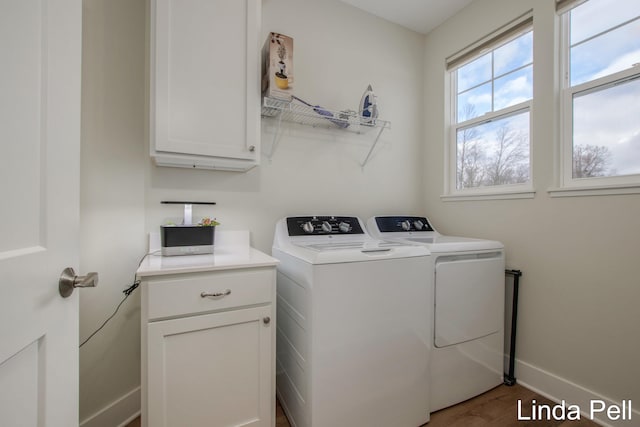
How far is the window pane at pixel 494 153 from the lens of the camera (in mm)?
1883

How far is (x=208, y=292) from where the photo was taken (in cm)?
113

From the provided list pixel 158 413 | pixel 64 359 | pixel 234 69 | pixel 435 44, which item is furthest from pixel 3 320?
pixel 435 44

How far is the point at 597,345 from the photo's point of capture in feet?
4.80

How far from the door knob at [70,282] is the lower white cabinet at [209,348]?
1.43 ft

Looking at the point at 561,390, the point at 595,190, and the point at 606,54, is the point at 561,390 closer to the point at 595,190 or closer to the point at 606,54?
the point at 595,190

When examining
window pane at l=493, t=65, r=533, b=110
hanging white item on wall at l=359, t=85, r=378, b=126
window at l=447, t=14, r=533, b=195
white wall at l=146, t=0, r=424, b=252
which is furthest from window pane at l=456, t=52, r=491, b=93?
hanging white item on wall at l=359, t=85, r=378, b=126

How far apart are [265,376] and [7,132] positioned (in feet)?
3.98

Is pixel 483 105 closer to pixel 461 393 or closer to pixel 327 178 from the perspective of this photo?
pixel 327 178

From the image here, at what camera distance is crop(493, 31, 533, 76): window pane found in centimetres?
184

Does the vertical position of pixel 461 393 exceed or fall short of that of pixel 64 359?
it falls short

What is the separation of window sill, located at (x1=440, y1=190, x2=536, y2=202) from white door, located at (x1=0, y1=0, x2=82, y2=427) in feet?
7.31

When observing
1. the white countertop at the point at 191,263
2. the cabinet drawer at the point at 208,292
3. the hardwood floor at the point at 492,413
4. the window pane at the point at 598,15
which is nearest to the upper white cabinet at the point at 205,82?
the white countertop at the point at 191,263

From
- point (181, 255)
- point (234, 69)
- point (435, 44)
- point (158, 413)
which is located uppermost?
point (435, 44)

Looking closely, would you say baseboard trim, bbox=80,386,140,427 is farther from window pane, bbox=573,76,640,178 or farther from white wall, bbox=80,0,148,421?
window pane, bbox=573,76,640,178
